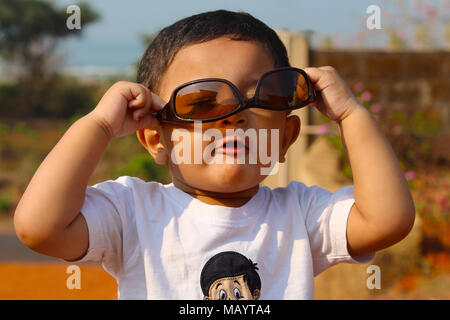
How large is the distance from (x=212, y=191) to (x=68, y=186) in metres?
0.49

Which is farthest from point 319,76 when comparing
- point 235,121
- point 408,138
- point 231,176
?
point 408,138

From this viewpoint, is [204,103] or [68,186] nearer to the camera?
[68,186]

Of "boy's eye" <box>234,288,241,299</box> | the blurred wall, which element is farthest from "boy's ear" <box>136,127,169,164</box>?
the blurred wall

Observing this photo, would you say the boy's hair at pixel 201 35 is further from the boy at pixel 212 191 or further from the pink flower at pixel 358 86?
the pink flower at pixel 358 86

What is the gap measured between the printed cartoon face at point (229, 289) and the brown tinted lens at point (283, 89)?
58 centimetres

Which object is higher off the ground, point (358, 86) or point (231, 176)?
point (231, 176)

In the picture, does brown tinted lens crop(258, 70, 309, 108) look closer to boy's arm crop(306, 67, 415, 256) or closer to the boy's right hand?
boy's arm crop(306, 67, 415, 256)

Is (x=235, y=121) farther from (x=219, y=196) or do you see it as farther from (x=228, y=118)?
(x=219, y=196)

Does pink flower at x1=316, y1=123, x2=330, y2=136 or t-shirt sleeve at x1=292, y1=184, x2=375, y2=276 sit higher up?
t-shirt sleeve at x1=292, y1=184, x2=375, y2=276

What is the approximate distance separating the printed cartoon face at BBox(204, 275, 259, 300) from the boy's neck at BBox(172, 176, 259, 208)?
26 centimetres

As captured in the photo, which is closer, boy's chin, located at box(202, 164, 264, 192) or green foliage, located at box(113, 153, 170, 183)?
boy's chin, located at box(202, 164, 264, 192)

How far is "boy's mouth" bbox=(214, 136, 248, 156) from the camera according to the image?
5.81 ft

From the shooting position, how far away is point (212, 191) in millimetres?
1902

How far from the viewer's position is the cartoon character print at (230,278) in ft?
5.91
